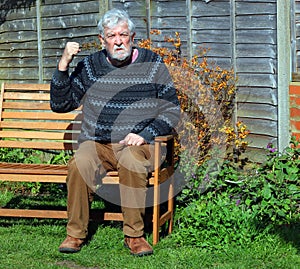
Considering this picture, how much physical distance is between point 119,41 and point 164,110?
591mm

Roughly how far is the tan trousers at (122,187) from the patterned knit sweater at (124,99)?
19 centimetres

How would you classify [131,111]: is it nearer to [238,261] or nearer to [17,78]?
[238,261]

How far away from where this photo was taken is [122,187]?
4.88m

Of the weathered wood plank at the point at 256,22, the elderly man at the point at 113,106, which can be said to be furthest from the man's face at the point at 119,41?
the weathered wood plank at the point at 256,22

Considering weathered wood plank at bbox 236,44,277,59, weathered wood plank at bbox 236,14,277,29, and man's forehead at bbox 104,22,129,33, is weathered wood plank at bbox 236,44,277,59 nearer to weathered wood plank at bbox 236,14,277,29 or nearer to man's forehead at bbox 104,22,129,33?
weathered wood plank at bbox 236,14,277,29

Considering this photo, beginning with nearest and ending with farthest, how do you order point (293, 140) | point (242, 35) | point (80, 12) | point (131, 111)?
point (131, 111), point (293, 140), point (242, 35), point (80, 12)

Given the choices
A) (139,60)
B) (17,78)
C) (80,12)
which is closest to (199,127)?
(139,60)

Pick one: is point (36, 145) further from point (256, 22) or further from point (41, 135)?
point (256, 22)

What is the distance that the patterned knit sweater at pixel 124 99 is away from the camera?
5.11 m

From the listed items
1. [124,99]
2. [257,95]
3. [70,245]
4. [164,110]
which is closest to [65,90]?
[124,99]

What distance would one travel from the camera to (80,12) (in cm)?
771

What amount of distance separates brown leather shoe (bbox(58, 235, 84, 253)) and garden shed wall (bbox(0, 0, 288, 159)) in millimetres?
2015

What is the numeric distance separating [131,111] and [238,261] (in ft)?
4.28

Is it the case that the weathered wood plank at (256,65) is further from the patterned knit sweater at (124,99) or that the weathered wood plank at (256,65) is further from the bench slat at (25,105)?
the bench slat at (25,105)
